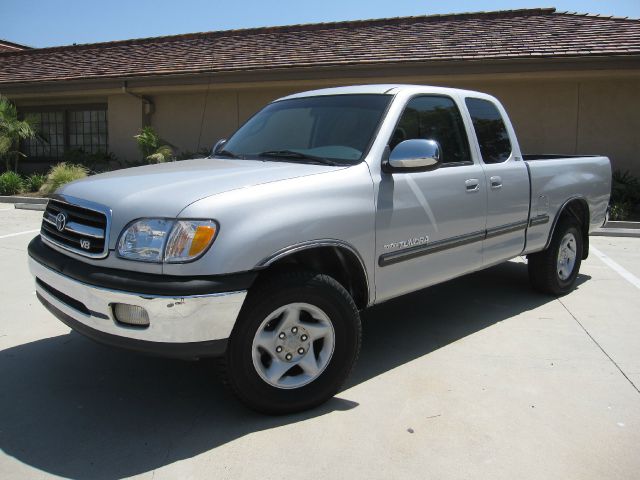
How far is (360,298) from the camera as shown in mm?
3701

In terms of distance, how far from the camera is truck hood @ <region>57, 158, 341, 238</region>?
2.95m

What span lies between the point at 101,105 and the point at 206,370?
14103mm

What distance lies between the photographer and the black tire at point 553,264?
5613mm

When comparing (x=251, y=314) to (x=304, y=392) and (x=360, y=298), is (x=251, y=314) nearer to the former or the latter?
(x=304, y=392)

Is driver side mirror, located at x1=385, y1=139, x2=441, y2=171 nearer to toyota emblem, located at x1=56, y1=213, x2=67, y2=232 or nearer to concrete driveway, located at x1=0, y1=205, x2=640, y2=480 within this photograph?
concrete driveway, located at x1=0, y1=205, x2=640, y2=480

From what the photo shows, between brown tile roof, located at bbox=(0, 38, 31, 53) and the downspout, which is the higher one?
brown tile roof, located at bbox=(0, 38, 31, 53)

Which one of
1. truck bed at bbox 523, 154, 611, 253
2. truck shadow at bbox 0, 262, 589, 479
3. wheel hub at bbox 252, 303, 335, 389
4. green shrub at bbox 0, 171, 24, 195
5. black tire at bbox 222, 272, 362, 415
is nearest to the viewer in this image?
truck shadow at bbox 0, 262, 589, 479

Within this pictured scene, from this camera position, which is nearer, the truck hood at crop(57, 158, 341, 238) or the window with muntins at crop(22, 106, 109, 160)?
the truck hood at crop(57, 158, 341, 238)

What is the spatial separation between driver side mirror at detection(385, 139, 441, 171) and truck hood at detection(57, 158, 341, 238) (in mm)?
396

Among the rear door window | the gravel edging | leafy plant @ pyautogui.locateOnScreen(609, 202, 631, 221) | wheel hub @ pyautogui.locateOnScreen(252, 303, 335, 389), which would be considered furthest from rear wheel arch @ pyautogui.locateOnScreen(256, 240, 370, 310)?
the gravel edging

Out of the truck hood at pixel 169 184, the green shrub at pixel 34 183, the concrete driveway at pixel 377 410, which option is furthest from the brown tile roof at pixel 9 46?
the truck hood at pixel 169 184

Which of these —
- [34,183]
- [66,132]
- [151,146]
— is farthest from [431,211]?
[66,132]

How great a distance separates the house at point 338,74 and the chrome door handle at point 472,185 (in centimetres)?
768

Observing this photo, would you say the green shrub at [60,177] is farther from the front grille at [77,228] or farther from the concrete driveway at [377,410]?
the front grille at [77,228]
